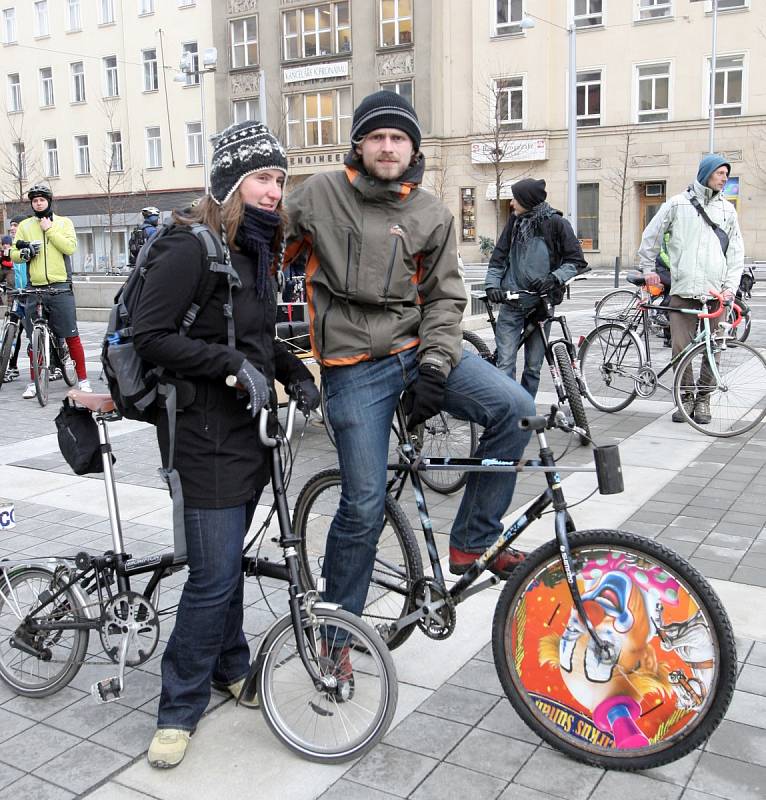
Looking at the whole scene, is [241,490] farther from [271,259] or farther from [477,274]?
[477,274]

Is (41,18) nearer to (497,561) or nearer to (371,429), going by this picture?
(371,429)

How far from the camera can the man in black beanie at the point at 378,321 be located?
329 cm

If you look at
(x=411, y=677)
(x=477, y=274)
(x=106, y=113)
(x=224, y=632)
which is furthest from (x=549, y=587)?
(x=106, y=113)

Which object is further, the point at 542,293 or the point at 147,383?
the point at 542,293

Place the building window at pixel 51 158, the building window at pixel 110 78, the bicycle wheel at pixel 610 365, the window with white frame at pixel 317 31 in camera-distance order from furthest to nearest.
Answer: the building window at pixel 51 158 → the building window at pixel 110 78 → the window with white frame at pixel 317 31 → the bicycle wheel at pixel 610 365

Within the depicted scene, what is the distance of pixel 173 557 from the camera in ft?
10.5

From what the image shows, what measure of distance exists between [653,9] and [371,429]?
37.4 m

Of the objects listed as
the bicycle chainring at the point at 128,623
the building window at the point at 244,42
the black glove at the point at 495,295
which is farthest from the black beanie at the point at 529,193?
the building window at the point at 244,42

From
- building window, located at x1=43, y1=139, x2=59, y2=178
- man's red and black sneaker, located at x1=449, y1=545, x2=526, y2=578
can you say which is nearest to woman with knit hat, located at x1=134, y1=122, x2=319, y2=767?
man's red and black sneaker, located at x1=449, y1=545, x2=526, y2=578

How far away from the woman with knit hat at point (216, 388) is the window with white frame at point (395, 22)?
133ft

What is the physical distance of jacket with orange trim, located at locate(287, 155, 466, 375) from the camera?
10.8ft

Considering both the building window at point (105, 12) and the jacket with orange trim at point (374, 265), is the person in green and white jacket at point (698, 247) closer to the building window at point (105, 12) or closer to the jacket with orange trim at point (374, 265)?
the jacket with orange trim at point (374, 265)

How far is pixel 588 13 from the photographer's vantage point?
1473 inches

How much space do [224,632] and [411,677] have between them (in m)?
0.75
